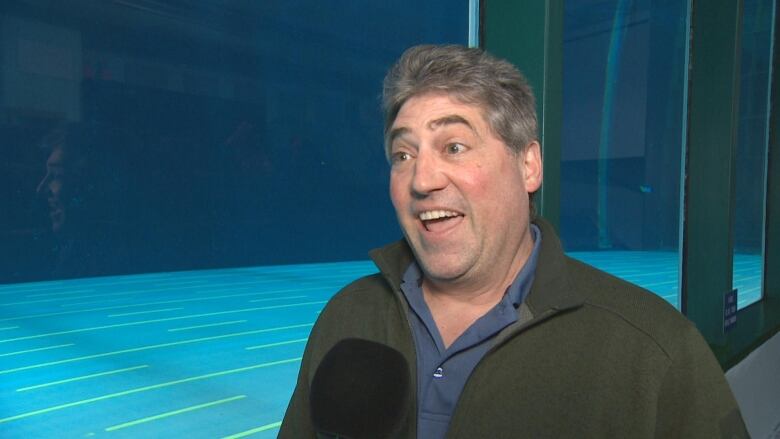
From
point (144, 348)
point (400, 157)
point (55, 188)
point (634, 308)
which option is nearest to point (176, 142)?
point (55, 188)

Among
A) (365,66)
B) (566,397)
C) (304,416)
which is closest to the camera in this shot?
(566,397)

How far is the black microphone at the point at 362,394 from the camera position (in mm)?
1059

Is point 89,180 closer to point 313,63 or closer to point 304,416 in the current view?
point 313,63

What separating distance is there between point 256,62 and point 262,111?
72.0 inches

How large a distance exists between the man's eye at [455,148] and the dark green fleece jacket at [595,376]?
1.04ft

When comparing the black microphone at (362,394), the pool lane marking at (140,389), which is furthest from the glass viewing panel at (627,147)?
the black microphone at (362,394)

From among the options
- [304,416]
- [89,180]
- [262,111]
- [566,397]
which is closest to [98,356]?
[304,416]

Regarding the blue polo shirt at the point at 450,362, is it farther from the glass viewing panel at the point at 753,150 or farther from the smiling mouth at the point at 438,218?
the glass viewing panel at the point at 753,150

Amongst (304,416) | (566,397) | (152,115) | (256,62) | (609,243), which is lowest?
(609,243)

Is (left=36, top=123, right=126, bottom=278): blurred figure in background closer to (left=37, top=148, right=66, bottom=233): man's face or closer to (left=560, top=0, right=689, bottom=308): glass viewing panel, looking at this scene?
(left=37, top=148, right=66, bottom=233): man's face

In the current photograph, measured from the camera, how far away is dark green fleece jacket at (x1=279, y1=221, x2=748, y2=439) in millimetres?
1048

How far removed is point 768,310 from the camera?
4.64 meters

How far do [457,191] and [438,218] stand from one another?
0.07 m

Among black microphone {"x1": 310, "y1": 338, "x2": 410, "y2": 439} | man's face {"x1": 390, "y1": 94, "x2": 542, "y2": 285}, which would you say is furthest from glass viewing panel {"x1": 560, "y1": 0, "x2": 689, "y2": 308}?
black microphone {"x1": 310, "y1": 338, "x2": 410, "y2": 439}
